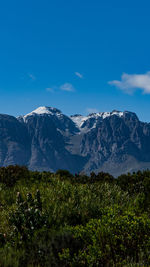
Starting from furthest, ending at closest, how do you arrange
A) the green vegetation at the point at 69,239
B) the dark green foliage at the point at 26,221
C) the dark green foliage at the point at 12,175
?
the dark green foliage at the point at 12,175 → the dark green foliage at the point at 26,221 → the green vegetation at the point at 69,239

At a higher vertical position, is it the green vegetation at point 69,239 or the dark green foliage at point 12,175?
the dark green foliage at point 12,175

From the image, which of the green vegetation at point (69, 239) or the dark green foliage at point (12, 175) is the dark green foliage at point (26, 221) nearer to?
the green vegetation at point (69, 239)

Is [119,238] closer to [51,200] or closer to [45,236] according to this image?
[45,236]

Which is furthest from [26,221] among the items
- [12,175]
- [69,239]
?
[12,175]

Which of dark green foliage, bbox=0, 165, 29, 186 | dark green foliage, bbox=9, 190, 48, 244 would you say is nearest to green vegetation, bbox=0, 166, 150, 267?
dark green foliage, bbox=9, 190, 48, 244

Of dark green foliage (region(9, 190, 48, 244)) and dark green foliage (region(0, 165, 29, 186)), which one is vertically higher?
dark green foliage (region(0, 165, 29, 186))

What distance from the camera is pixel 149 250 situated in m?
6.18

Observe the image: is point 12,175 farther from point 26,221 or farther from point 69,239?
point 69,239

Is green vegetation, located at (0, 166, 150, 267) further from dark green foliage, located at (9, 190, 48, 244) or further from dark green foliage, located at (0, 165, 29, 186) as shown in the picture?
dark green foliage, located at (0, 165, 29, 186)

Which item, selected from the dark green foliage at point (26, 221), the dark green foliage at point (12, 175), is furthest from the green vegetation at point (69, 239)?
the dark green foliage at point (12, 175)

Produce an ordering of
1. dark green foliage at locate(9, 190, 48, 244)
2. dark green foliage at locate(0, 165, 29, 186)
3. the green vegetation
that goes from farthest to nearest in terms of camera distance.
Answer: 1. dark green foliage at locate(0, 165, 29, 186)
2. dark green foliage at locate(9, 190, 48, 244)
3. the green vegetation

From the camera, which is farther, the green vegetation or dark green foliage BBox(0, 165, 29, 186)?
dark green foliage BBox(0, 165, 29, 186)

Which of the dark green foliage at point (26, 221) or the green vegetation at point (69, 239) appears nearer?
the green vegetation at point (69, 239)

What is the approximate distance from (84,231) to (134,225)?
1.18 m
